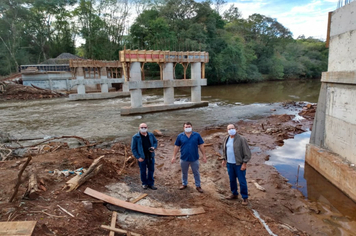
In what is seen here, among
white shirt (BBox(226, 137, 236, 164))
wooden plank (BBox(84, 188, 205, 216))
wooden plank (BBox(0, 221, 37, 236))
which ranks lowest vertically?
wooden plank (BBox(84, 188, 205, 216))

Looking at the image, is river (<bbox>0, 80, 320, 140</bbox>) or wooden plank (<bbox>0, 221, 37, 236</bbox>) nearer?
wooden plank (<bbox>0, 221, 37, 236</bbox>)

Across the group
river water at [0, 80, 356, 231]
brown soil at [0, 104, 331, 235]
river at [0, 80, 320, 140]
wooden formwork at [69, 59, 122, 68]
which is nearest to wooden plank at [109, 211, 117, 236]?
brown soil at [0, 104, 331, 235]

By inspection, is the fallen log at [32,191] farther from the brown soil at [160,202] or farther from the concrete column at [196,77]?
the concrete column at [196,77]

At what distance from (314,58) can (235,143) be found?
69.5m

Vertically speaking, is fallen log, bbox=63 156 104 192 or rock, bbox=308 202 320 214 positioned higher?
fallen log, bbox=63 156 104 192

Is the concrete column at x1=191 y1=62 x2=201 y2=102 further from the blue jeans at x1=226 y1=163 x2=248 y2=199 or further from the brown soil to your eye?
the blue jeans at x1=226 y1=163 x2=248 y2=199

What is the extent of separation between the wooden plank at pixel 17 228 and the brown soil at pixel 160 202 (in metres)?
0.11

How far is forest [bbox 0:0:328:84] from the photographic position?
41.8 m

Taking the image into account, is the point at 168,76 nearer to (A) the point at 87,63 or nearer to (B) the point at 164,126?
(B) the point at 164,126

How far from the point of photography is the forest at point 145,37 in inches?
1645

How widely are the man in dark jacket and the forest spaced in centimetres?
3362

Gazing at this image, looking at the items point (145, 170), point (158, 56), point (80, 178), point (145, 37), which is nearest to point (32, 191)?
point (80, 178)

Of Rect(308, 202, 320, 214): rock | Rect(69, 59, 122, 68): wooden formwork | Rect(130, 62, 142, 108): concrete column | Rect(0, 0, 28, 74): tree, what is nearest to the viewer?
Rect(308, 202, 320, 214): rock

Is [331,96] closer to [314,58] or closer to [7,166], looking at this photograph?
[7,166]
